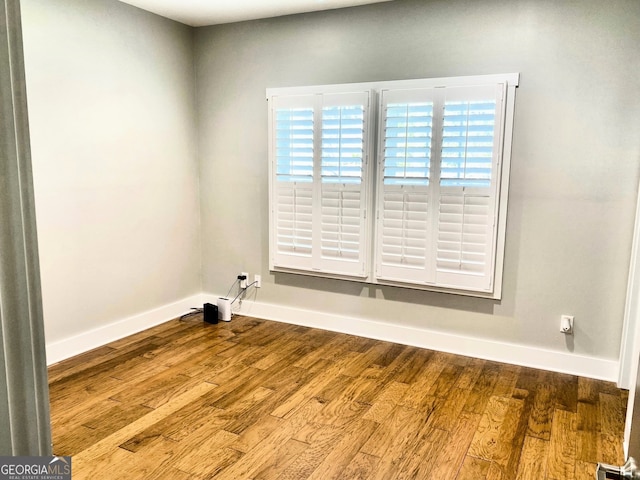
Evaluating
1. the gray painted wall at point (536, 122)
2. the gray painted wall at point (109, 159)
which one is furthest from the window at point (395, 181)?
the gray painted wall at point (109, 159)

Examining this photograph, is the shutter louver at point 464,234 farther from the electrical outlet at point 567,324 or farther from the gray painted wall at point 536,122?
the electrical outlet at point 567,324

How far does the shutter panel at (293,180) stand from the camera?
12.5 feet

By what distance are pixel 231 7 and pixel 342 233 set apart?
1898mm

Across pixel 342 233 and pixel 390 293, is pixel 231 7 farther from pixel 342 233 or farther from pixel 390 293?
pixel 390 293

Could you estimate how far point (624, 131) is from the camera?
2.93 m

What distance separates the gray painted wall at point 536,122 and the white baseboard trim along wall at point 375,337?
0.07m

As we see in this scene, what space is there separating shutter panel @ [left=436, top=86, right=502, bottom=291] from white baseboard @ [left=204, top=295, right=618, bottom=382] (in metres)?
0.46

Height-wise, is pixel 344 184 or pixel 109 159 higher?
pixel 109 159

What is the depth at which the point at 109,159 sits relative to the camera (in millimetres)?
3566

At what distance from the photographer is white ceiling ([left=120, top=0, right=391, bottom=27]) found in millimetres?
3500

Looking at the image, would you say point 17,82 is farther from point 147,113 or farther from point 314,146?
point 147,113

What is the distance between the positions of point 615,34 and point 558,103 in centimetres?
48

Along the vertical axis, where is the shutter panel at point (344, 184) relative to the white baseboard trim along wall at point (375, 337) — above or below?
above

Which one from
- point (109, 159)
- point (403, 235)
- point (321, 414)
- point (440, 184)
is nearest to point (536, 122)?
point (440, 184)
